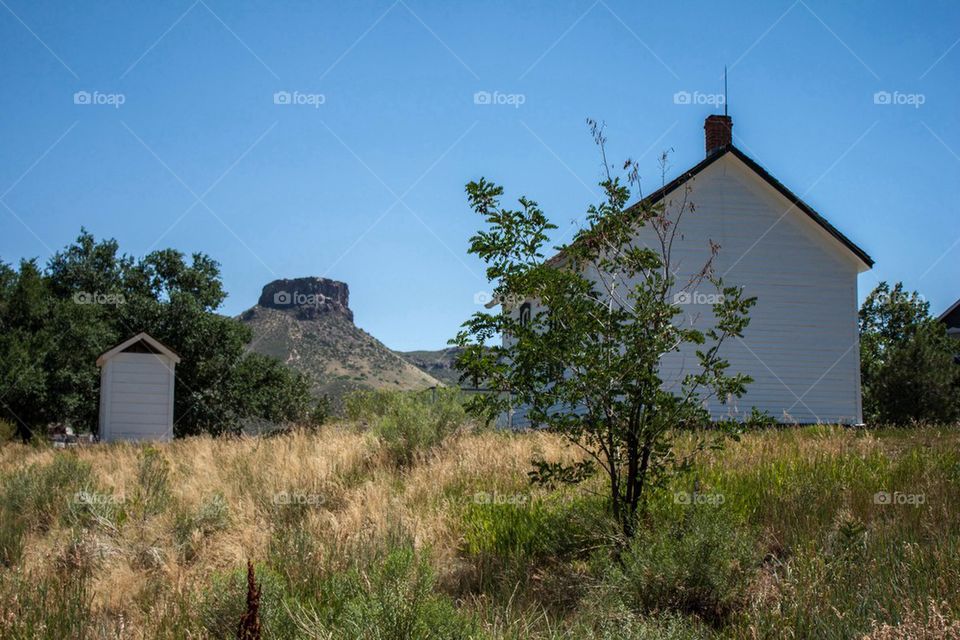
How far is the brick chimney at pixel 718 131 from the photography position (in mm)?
23469

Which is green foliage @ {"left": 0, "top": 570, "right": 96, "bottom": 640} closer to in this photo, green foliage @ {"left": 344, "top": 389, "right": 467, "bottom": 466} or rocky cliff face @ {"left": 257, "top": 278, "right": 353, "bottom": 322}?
green foliage @ {"left": 344, "top": 389, "right": 467, "bottom": 466}

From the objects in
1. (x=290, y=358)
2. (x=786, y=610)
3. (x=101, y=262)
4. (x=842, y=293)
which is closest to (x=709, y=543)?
(x=786, y=610)

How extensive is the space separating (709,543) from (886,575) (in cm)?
119

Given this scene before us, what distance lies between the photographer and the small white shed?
21.7 meters

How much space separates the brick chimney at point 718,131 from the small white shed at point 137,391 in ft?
53.0

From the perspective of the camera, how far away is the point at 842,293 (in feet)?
74.3

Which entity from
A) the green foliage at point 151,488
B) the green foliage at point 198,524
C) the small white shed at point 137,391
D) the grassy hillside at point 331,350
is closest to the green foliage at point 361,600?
the green foliage at point 198,524

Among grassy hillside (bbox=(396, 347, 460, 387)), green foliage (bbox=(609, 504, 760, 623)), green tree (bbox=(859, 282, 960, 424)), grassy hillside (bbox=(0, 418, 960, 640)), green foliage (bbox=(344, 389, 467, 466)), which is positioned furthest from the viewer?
grassy hillside (bbox=(396, 347, 460, 387))

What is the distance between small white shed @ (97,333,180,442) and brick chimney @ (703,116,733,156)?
16.2 meters

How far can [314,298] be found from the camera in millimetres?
80562

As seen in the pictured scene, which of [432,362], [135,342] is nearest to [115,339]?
[135,342]

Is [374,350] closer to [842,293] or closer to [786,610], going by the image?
[842,293]

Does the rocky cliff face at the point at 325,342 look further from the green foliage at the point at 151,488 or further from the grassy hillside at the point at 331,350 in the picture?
the green foliage at the point at 151,488

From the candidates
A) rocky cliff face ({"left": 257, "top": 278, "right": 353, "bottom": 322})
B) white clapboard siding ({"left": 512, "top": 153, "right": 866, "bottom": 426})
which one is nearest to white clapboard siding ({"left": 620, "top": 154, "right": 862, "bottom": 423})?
white clapboard siding ({"left": 512, "top": 153, "right": 866, "bottom": 426})
